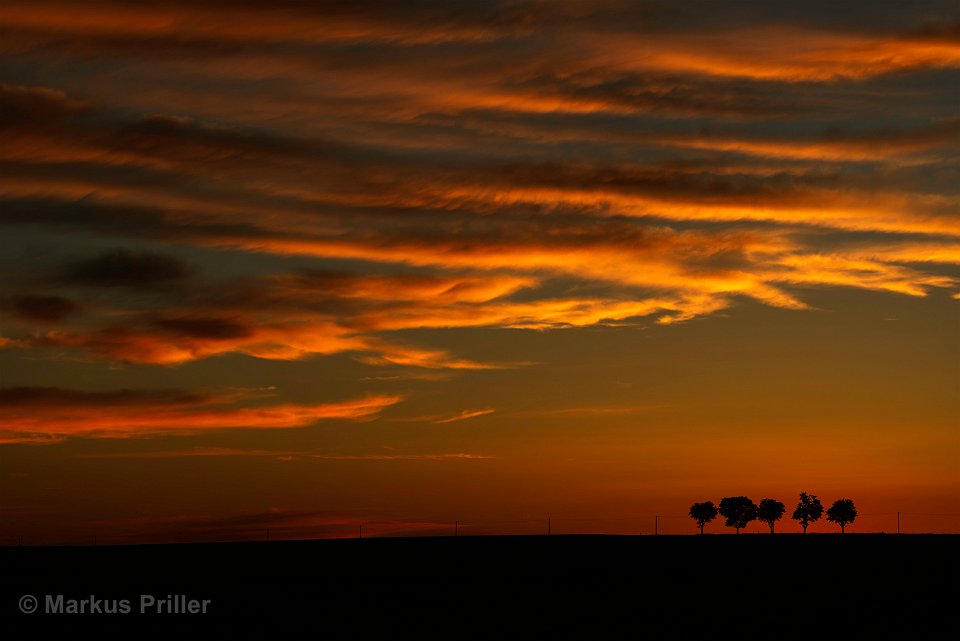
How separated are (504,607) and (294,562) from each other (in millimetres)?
48736

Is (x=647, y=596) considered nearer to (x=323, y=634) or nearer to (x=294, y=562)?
(x=323, y=634)

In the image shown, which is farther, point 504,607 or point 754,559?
point 754,559

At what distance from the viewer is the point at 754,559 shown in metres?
122

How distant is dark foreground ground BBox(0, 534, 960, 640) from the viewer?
238 ft

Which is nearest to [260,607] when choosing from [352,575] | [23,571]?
[352,575]

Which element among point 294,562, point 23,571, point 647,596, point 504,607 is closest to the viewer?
point 504,607

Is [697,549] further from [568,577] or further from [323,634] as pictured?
[323,634]

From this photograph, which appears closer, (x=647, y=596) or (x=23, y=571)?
(x=647, y=596)

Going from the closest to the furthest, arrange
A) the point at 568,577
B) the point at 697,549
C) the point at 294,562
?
1. the point at 568,577
2. the point at 294,562
3. the point at 697,549

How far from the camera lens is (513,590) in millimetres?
92812

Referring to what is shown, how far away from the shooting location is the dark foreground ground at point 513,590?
7262cm

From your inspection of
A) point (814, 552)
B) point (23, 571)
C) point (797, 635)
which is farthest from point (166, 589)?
point (814, 552)

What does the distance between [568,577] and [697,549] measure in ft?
127

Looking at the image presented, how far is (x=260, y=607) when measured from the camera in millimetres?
82938
